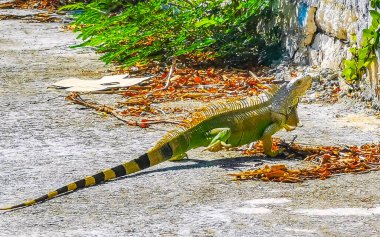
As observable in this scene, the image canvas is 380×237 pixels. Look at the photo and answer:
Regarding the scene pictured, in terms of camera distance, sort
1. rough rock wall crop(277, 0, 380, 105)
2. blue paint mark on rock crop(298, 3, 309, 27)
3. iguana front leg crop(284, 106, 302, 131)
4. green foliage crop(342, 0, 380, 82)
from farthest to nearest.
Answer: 1. blue paint mark on rock crop(298, 3, 309, 27)
2. rough rock wall crop(277, 0, 380, 105)
3. green foliage crop(342, 0, 380, 82)
4. iguana front leg crop(284, 106, 302, 131)

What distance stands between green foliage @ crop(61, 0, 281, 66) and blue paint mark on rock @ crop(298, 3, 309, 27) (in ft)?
1.28

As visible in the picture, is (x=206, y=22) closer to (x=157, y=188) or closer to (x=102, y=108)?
(x=102, y=108)

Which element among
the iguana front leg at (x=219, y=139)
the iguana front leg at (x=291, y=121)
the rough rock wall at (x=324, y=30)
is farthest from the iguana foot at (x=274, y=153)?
the rough rock wall at (x=324, y=30)

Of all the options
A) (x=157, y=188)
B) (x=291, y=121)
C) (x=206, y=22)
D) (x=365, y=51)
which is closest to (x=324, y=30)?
(x=365, y=51)

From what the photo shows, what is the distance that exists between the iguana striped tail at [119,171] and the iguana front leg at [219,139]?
26 cm

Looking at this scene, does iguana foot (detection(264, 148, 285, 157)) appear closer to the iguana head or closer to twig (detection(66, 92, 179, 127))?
the iguana head

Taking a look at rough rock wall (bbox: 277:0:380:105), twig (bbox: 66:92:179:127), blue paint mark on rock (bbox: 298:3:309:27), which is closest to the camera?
twig (bbox: 66:92:179:127)

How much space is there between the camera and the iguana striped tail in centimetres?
540

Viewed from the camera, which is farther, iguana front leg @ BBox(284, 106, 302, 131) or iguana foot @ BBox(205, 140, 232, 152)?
iguana front leg @ BBox(284, 106, 302, 131)

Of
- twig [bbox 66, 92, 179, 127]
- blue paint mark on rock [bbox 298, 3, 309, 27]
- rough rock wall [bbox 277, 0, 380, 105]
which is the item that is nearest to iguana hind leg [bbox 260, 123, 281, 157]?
twig [bbox 66, 92, 179, 127]

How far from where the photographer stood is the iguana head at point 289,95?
251 inches

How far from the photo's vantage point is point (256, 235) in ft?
15.7

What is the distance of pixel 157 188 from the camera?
5613 mm

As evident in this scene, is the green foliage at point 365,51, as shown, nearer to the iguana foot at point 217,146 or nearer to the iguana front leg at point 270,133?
the iguana front leg at point 270,133
